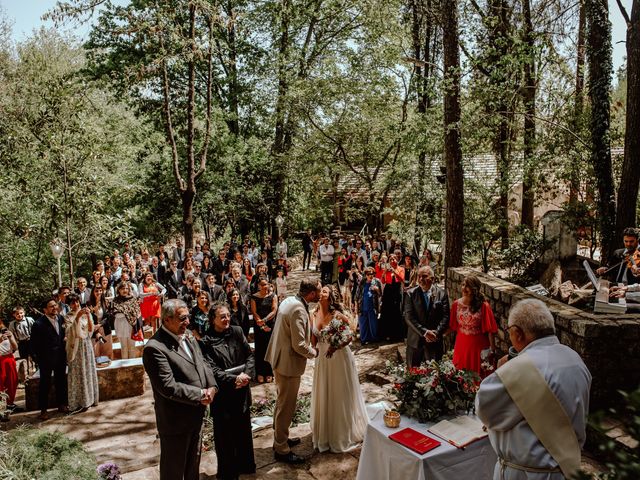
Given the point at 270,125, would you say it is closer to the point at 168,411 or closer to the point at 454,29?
the point at 454,29

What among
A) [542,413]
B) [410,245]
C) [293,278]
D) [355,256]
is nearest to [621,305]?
[542,413]

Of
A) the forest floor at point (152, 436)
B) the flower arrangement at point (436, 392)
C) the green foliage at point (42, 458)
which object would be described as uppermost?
the flower arrangement at point (436, 392)

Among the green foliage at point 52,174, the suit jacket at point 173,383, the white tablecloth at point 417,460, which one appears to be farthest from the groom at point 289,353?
the green foliage at point 52,174

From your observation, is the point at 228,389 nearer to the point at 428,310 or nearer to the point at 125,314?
the point at 428,310

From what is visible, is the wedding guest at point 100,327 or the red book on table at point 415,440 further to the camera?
the wedding guest at point 100,327

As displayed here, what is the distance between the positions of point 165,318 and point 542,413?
2.70m

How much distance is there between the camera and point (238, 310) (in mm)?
8297

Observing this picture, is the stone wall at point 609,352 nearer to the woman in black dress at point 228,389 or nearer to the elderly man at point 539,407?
the elderly man at point 539,407

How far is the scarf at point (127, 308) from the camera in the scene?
8.34 metres

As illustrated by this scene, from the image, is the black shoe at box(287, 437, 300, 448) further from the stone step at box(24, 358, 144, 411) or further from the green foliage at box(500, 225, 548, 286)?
the green foliage at box(500, 225, 548, 286)

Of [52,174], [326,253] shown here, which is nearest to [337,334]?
[52,174]

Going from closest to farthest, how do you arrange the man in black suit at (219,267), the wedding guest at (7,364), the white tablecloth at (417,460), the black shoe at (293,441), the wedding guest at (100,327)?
the white tablecloth at (417,460)
the black shoe at (293,441)
the wedding guest at (7,364)
the wedding guest at (100,327)
the man in black suit at (219,267)

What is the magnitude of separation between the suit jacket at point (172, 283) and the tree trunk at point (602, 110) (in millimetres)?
8537

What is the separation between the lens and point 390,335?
32.6ft
